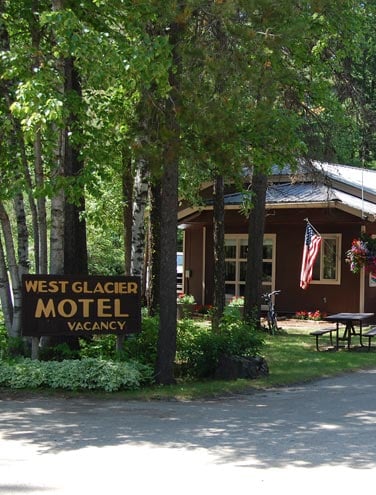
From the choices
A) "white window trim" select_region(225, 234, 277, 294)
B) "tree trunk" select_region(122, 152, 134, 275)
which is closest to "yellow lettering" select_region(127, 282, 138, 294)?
"tree trunk" select_region(122, 152, 134, 275)

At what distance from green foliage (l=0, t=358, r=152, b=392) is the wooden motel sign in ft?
2.06

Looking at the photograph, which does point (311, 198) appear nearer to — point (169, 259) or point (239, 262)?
point (239, 262)

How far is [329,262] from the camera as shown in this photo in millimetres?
23656

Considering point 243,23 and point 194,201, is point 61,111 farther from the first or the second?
point 194,201

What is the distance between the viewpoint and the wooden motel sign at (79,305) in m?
11.3

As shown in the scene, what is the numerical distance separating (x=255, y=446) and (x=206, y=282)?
61.6ft

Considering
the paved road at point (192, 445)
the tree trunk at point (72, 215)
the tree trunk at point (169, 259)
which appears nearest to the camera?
the paved road at point (192, 445)

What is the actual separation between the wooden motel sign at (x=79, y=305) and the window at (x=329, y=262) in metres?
12.8

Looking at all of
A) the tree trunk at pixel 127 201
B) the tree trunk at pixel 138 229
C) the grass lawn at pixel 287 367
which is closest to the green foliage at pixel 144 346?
the grass lawn at pixel 287 367

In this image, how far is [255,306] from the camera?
1892 cm

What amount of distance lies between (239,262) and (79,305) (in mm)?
14468

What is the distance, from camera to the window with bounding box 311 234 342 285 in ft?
76.6

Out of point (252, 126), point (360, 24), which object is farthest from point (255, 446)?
point (360, 24)

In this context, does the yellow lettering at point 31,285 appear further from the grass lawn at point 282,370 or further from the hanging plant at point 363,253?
the hanging plant at point 363,253
